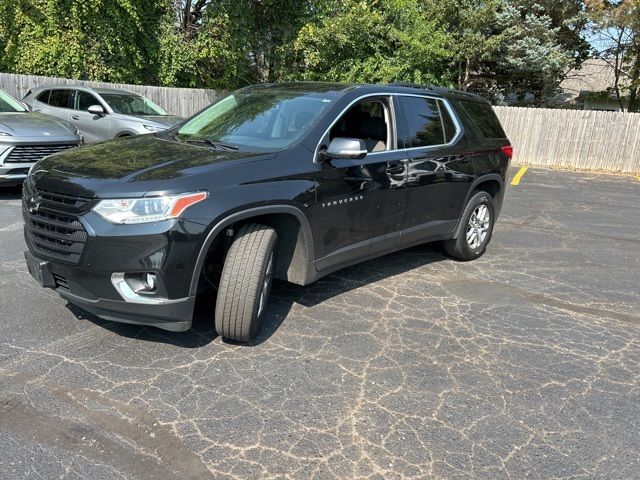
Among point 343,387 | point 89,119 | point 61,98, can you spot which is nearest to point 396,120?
point 343,387

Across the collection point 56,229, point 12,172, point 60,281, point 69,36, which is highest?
point 69,36

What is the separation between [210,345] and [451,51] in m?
17.4

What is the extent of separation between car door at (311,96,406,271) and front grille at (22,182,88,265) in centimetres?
159

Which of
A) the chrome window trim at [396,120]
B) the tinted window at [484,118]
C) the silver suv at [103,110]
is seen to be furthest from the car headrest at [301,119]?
the silver suv at [103,110]

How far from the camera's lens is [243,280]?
3.56 metres

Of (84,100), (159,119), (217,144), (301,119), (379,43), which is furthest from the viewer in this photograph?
(379,43)

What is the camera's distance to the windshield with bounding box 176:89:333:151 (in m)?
4.14

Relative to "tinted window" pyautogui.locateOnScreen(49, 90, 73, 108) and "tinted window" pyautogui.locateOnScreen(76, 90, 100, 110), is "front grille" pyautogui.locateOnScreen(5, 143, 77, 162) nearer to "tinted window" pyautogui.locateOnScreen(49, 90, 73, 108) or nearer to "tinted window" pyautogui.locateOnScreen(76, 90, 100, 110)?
"tinted window" pyautogui.locateOnScreen(76, 90, 100, 110)

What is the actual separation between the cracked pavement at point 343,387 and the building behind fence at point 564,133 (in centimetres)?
1301

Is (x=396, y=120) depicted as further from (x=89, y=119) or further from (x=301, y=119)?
(x=89, y=119)

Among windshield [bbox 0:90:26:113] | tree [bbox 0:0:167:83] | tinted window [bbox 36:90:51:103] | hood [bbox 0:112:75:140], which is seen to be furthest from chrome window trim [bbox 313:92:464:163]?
tree [bbox 0:0:167:83]

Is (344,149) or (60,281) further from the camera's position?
(344,149)

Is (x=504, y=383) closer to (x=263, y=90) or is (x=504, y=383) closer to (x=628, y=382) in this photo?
(x=628, y=382)

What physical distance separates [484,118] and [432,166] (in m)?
1.44
